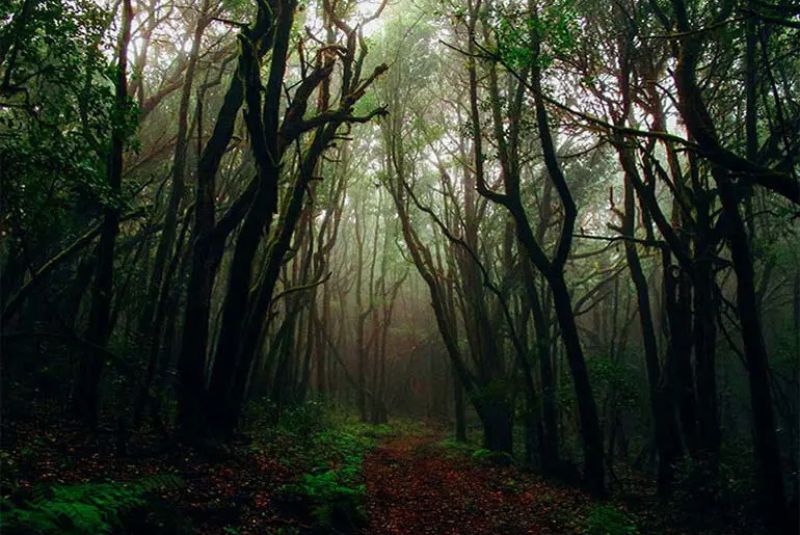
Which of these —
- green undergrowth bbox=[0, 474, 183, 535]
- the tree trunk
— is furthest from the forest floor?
the tree trunk

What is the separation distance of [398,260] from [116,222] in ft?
Result: 81.2

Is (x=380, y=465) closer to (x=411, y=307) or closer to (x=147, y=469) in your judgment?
(x=147, y=469)

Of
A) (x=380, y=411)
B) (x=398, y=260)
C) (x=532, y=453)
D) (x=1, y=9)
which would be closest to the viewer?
(x=1, y=9)

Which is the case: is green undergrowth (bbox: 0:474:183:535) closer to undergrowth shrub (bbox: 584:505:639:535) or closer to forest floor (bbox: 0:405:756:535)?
forest floor (bbox: 0:405:756:535)

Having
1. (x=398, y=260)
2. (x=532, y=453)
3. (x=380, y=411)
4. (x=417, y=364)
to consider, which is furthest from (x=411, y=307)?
(x=532, y=453)

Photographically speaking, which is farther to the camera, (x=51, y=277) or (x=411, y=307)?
(x=411, y=307)

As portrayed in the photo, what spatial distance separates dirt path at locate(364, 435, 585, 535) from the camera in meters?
8.05

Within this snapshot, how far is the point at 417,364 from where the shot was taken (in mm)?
39125

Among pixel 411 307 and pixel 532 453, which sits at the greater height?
pixel 411 307

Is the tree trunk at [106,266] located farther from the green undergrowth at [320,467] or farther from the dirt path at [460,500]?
the dirt path at [460,500]

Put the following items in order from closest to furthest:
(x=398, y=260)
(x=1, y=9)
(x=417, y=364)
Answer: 1. (x=1, y=9)
2. (x=398, y=260)
3. (x=417, y=364)

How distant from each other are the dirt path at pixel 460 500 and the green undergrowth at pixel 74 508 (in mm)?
3242

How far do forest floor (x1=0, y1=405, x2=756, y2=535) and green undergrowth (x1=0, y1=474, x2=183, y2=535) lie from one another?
0.01 m

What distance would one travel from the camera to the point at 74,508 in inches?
170
